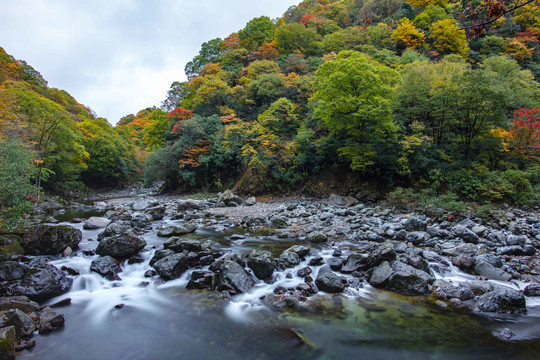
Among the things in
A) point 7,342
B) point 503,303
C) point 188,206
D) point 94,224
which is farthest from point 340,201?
point 7,342

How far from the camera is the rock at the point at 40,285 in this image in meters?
5.21

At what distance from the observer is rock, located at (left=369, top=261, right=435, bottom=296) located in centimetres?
545

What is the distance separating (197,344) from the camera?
4168 millimetres

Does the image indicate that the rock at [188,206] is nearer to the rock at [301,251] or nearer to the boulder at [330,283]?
the rock at [301,251]

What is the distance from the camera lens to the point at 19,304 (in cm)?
472

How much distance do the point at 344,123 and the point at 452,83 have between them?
6.40 meters

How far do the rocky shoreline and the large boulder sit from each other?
2cm

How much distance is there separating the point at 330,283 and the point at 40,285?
6.26m

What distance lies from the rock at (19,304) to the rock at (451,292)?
26.3 feet

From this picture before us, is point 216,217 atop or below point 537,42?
below

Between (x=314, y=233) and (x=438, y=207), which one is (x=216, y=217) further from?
(x=438, y=207)

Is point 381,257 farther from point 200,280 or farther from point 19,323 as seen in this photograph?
point 19,323

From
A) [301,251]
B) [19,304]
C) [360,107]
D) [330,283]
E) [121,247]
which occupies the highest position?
[360,107]

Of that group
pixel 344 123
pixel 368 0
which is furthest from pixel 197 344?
pixel 368 0
